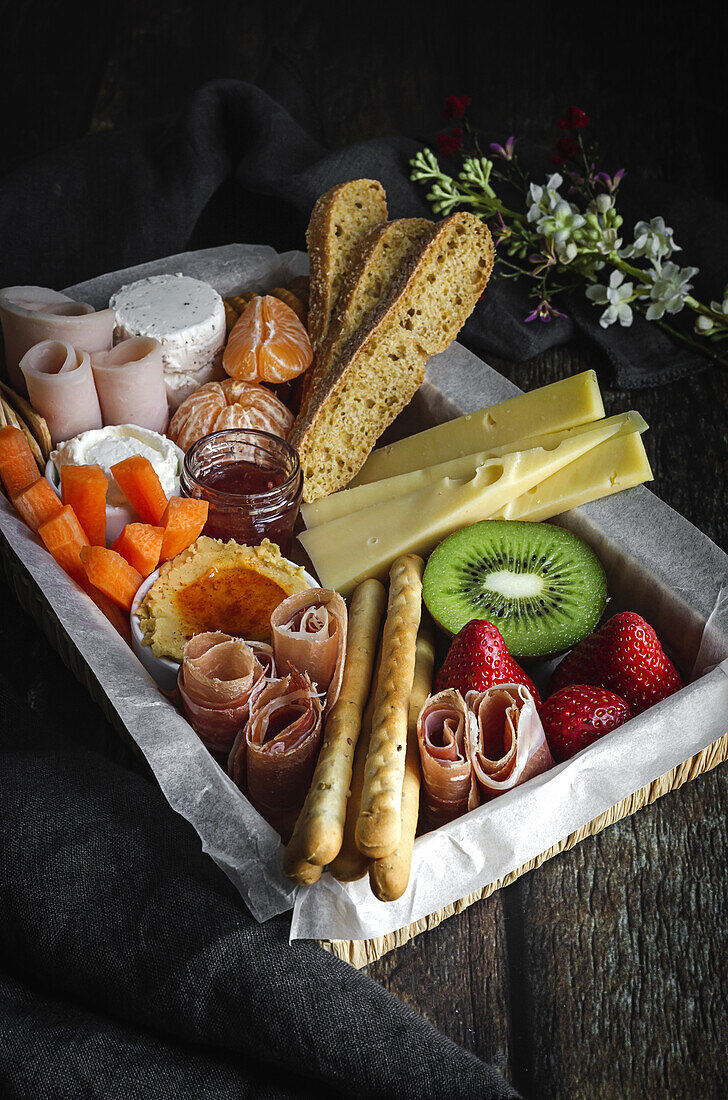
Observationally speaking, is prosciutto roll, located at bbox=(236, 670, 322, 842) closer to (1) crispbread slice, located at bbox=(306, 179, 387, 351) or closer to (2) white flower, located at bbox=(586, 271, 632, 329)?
(1) crispbread slice, located at bbox=(306, 179, 387, 351)

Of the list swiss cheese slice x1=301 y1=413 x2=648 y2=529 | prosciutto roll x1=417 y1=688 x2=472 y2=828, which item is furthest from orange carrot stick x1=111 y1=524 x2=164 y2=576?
prosciutto roll x1=417 y1=688 x2=472 y2=828

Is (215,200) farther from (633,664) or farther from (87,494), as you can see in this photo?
(633,664)

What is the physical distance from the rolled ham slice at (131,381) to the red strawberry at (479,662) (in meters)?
0.81

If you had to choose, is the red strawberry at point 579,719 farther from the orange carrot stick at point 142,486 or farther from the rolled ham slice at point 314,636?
the orange carrot stick at point 142,486

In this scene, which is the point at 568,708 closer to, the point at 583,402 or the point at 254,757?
the point at 254,757

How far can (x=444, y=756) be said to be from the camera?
4.50ft

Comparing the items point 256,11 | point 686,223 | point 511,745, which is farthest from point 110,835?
point 256,11

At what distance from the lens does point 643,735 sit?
1396mm

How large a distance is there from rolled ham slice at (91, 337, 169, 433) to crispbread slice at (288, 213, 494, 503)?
27cm

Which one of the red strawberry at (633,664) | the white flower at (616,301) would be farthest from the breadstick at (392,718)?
the white flower at (616,301)

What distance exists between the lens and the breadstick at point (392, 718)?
122 cm

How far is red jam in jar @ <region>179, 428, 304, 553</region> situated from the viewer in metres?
1.83

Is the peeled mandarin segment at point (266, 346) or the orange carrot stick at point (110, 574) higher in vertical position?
the peeled mandarin segment at point (266, 346)

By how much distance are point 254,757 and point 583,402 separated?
92 cm
